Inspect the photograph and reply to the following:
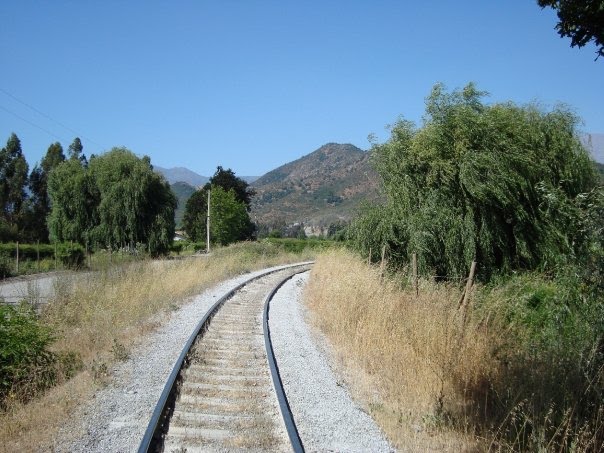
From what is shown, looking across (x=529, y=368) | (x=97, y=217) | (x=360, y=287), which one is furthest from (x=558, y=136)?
(x=97, y=217)

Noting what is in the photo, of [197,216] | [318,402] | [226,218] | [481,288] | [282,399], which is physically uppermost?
[197,216]

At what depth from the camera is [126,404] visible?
6.28 metres

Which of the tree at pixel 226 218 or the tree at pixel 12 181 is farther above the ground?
the tree at pixel 12 181

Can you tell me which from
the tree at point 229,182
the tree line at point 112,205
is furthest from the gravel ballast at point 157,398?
the tree at point 229,182

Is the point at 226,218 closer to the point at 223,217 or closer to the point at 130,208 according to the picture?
the point at 223,217

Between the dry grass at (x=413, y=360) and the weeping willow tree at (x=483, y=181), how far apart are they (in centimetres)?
337

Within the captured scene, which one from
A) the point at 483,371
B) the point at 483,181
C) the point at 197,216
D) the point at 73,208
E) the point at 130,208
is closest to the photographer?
the point at 483,371

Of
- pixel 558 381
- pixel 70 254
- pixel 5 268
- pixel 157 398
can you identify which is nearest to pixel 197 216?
pixel 70 254

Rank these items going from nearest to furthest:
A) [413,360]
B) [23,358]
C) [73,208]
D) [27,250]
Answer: [413,360]
[23,358]
[27,250]
[73,208]

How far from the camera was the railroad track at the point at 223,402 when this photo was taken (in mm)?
5215

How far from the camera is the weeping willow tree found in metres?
14.5

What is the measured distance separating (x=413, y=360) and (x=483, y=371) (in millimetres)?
994

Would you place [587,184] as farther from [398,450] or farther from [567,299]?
[398,450]

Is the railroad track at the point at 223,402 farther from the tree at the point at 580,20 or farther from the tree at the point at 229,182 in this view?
the tree at the point at 229,182
